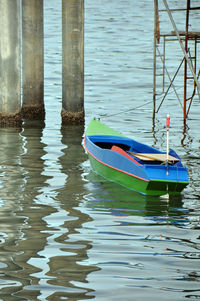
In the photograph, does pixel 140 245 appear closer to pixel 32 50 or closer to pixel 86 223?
pixel 86 223

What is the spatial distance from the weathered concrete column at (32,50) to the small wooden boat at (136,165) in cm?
539

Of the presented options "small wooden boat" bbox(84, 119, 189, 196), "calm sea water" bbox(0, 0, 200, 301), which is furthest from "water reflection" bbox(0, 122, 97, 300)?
"small wooden boat" bbox(84, 119, 189, 196)

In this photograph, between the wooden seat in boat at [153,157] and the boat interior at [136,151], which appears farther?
the boat interior at [136,151]

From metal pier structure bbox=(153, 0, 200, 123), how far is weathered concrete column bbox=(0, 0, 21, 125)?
16.2ft

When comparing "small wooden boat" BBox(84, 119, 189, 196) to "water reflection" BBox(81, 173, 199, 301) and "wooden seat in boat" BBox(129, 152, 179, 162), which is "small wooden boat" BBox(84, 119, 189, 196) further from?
"water reflection" BBox(81, 173, 199, 301)

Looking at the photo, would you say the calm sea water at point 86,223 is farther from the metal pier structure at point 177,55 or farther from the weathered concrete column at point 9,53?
the metal pier structure at point 177,55

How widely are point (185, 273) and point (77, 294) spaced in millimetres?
1975

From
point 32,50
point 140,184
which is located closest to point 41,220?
point 140,184

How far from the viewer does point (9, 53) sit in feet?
81.7

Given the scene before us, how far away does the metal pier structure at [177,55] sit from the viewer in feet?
84.4

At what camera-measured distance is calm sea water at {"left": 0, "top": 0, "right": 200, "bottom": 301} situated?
480 inches

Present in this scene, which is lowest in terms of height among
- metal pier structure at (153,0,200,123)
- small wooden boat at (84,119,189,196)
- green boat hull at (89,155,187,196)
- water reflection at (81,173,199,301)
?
water reflection at (81,173,199,301)

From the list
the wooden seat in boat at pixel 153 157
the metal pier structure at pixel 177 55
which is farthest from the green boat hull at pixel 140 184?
the metal pier structure at pixel 177 55

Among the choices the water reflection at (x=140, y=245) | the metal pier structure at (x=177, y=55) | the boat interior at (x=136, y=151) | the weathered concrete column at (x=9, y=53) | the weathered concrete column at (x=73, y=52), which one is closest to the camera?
the water reflection at (x=140, y=245)
